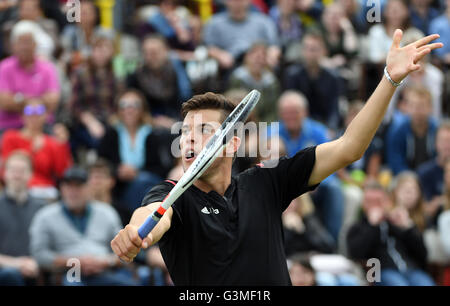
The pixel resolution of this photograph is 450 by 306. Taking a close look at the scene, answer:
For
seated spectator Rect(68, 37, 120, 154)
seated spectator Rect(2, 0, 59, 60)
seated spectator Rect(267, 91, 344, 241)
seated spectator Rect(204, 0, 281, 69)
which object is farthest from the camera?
seated spectator Rect(204, 0, 281, 69)

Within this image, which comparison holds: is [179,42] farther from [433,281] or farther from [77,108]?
[433,281]

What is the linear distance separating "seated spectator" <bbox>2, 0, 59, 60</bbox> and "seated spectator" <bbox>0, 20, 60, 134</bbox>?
803mm

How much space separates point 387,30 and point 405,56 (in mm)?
8677

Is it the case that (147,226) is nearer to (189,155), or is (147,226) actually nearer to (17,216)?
(189,155)

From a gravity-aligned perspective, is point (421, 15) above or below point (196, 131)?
above

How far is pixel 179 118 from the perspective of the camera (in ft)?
38.4

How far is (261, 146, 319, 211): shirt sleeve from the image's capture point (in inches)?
191

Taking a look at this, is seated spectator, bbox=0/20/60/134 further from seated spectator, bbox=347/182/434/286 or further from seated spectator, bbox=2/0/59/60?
seated spectator, bbox=347/182/434/286

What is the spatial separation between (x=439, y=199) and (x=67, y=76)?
5.54 meters

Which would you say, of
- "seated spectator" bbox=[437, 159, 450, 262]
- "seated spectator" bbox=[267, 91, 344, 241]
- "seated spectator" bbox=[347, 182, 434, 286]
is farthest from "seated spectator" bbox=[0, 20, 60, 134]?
"seated spectator" bbox=[437, 159, 450, 262]

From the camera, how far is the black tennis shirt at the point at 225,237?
14.9 ft

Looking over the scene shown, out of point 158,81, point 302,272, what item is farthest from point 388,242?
point 158,81

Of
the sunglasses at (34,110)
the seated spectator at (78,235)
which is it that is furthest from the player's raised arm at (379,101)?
the sunglasses at (34,110)

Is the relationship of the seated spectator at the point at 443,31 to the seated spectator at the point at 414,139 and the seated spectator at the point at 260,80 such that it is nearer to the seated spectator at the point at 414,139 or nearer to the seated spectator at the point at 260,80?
the seated spectator at the point at 414,139
